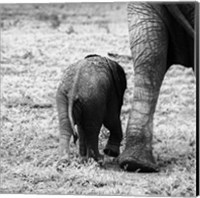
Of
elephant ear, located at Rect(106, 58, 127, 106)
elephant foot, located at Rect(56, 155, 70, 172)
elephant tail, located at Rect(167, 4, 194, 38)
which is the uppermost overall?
elephant tail, located at Rect(167, 4, 194, 38)

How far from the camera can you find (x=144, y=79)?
143 inches

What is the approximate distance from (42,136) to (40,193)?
0.27m

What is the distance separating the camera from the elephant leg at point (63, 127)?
3.61 metres

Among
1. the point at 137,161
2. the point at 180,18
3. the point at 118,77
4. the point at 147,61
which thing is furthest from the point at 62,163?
the point at 180,18

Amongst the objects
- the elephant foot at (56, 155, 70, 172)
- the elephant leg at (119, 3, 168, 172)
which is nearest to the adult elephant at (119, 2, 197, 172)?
the elephant leg at (119, 3, 168, 172)

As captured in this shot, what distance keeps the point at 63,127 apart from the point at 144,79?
1.36 ft

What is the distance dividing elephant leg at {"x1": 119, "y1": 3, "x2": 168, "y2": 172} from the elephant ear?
0.06 m

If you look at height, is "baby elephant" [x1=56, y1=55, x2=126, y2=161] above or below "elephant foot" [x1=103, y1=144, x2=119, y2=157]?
above

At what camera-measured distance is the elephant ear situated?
3648 millimetres

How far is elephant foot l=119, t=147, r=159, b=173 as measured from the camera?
3.61 meters

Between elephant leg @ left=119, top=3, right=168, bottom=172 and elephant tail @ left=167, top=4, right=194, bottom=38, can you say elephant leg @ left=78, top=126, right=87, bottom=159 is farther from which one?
elephant tail @ left=167, top=4, right=194, bottom=38

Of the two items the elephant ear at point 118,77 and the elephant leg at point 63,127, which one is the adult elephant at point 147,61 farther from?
the elephant leg at point 63,127

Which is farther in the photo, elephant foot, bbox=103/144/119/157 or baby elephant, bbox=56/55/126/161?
elephant foot, bbox=103/144/119/157

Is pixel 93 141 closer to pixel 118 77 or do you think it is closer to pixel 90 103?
pixel 90 103
